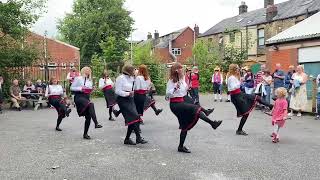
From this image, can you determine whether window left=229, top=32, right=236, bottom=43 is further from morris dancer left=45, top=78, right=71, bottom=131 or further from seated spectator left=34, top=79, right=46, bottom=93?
morris dancer left=45, top=78, right=71, bottom=131

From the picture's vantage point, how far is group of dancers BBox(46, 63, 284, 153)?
360 inches

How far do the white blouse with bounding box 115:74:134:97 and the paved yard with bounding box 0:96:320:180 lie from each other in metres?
1.17

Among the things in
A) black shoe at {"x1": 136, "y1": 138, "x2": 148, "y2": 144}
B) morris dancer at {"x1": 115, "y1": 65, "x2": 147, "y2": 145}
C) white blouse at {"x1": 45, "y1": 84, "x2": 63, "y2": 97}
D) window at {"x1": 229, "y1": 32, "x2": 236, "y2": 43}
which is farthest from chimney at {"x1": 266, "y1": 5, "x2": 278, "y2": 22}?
black shoe at {"x1": 136, "y1": 138, "x2": 148, "y2": 144}

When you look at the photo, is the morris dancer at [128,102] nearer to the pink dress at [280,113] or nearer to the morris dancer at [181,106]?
the morris dancer at [181,106]

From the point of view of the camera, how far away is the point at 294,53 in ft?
65.8

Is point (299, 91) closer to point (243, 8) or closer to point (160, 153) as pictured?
point (160, 153)

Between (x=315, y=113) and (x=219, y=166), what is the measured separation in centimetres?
902

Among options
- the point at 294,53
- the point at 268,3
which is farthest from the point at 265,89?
the point at 268,3

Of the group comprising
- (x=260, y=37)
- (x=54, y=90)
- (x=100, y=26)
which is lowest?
(x=54, y=90)

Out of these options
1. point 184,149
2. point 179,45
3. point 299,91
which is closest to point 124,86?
point 184,149

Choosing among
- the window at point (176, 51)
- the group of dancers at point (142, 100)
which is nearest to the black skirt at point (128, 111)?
the group of dancers at point (142, 100)

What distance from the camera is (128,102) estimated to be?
398 inches

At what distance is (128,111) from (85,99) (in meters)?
1.61

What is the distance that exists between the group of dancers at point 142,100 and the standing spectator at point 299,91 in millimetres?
4460
